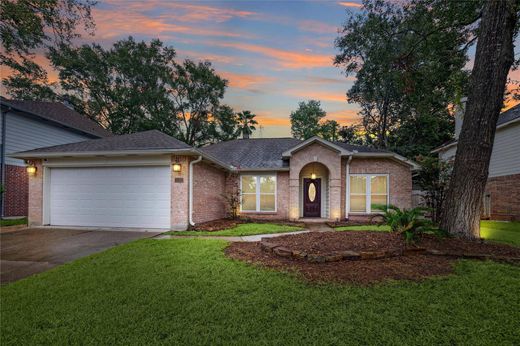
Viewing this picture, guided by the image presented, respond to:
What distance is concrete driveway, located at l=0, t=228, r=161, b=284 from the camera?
462 cm

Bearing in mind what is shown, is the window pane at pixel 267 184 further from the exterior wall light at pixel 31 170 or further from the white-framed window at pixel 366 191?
the exterior wall light at pixel 31 170

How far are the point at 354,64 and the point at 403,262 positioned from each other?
2090 centimetres

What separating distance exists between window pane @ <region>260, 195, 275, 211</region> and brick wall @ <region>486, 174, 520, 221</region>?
34.4ft

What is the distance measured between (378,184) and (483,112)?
664 centimetres

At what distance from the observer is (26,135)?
12266mm

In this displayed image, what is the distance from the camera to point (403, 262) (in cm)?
438

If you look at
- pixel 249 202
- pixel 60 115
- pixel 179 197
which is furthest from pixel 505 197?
pixel 60 115

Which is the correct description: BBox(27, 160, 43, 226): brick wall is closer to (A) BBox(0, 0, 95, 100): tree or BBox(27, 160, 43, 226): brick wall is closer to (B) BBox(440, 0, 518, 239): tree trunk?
(A) BBox(0, 0, 95, 100): tree

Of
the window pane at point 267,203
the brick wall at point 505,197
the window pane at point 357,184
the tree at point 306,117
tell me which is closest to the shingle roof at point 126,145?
the window pane at point 267,203

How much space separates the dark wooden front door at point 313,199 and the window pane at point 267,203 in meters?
1.96

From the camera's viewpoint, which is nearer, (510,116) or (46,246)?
(46,246)

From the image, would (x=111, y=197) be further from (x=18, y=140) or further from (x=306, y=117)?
(x=306, y=117)

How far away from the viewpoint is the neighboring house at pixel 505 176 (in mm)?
10742

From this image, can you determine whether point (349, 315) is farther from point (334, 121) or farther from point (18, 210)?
point (334, 121)
